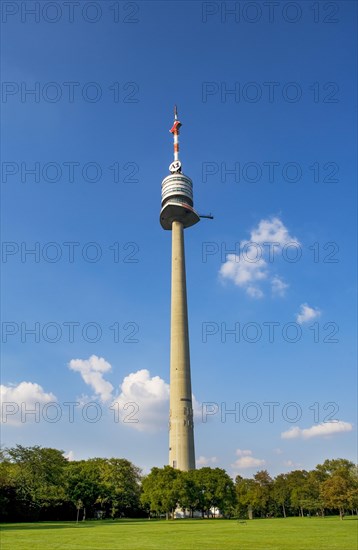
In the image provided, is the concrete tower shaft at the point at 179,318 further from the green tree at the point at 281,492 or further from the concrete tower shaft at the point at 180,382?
the green tree at the point at 281,492

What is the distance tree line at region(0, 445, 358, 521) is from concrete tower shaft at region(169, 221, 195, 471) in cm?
1136

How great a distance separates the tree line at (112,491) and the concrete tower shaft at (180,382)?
447 inches

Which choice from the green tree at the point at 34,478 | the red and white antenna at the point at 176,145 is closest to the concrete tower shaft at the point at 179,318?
the red and white antenna at the point at 176,145

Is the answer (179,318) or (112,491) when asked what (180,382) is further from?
(112,491)

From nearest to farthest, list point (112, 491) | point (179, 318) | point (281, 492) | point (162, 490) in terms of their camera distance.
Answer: point (162, 490) < point (112, 491) < point (281, 492) < point (179, 318)

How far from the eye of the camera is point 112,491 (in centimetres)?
9031

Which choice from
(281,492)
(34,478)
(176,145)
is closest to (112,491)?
(34,478)

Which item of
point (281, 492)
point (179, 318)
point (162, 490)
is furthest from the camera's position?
point (179, 318)

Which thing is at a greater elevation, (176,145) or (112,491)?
(176,145)

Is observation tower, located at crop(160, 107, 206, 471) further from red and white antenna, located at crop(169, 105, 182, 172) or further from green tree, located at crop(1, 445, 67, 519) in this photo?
green tree, located at crop(1, 445, 67, 519)

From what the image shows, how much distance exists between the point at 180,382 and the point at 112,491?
26.6 metres

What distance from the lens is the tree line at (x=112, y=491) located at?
7362 cm

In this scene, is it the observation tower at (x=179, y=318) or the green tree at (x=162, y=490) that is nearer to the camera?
the green tree at (x=162, y=490)

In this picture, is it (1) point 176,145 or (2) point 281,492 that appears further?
(1) point 176,145
